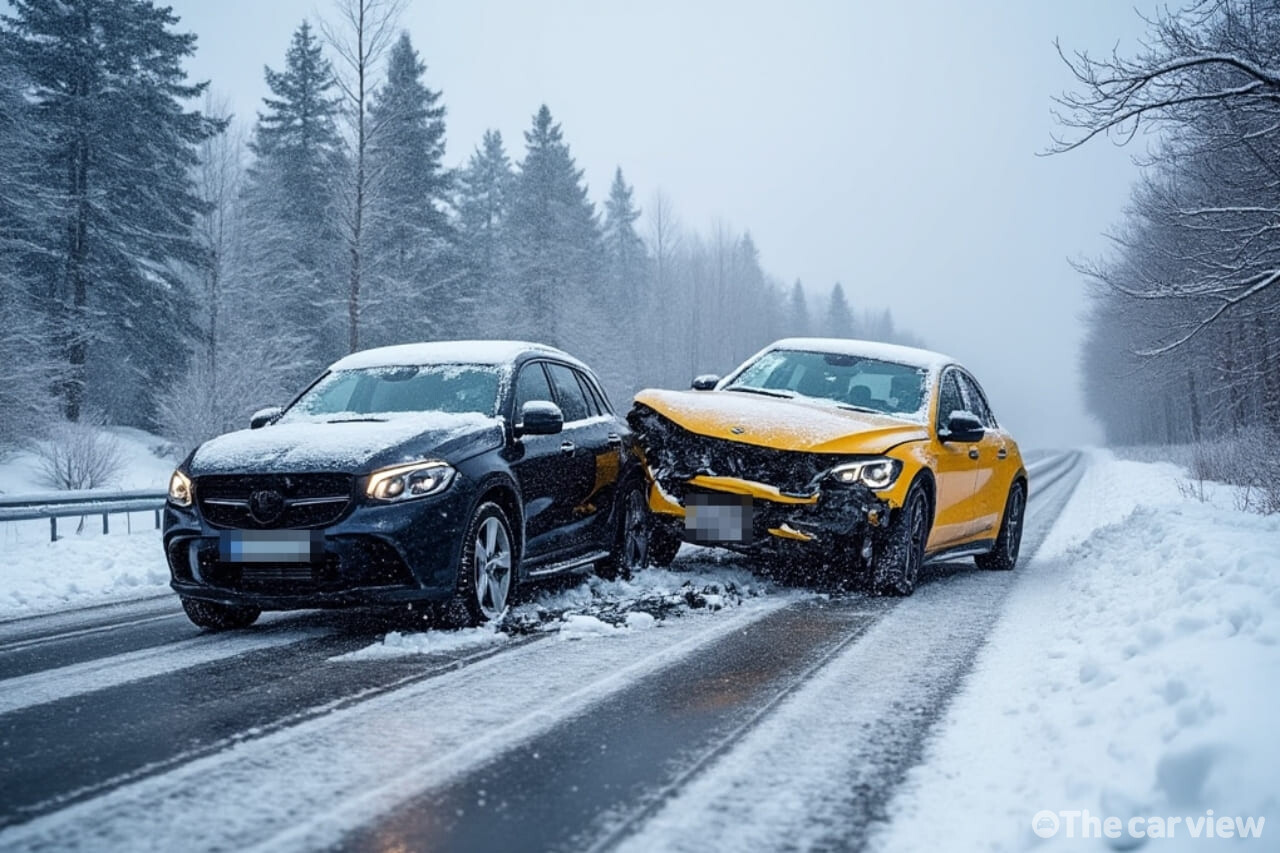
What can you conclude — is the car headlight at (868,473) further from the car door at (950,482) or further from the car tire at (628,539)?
the car tire at (628,539)

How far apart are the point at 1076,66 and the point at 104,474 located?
1910 centimetres

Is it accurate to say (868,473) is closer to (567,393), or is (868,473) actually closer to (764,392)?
(764,392)

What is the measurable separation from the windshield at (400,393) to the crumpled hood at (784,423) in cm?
171

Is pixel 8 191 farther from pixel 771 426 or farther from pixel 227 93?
pixel 771 426

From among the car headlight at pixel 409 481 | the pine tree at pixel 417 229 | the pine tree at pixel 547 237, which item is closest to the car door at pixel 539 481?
the car headlight at pixel 409 481

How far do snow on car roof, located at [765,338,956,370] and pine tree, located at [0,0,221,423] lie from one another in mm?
23840

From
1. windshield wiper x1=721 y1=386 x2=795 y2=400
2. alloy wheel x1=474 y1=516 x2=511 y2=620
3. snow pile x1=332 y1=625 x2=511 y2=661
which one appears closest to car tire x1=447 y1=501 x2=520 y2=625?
alloy wheel x1=474 y1=516 x2=511 y2=620

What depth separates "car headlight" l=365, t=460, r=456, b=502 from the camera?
544cm

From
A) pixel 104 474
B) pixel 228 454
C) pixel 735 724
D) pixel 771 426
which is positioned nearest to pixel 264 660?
pixel 228 454

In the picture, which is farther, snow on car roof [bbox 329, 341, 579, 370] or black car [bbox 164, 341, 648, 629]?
snow on car roof [bbox 329, 341, 579, 370]

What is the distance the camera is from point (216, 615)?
20.1 feet

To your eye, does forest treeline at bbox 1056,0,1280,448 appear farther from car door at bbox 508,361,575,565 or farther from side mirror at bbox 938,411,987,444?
car door at bbox 508,361,575,565

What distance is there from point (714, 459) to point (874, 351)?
99.2 inches

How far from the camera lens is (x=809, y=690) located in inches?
181
